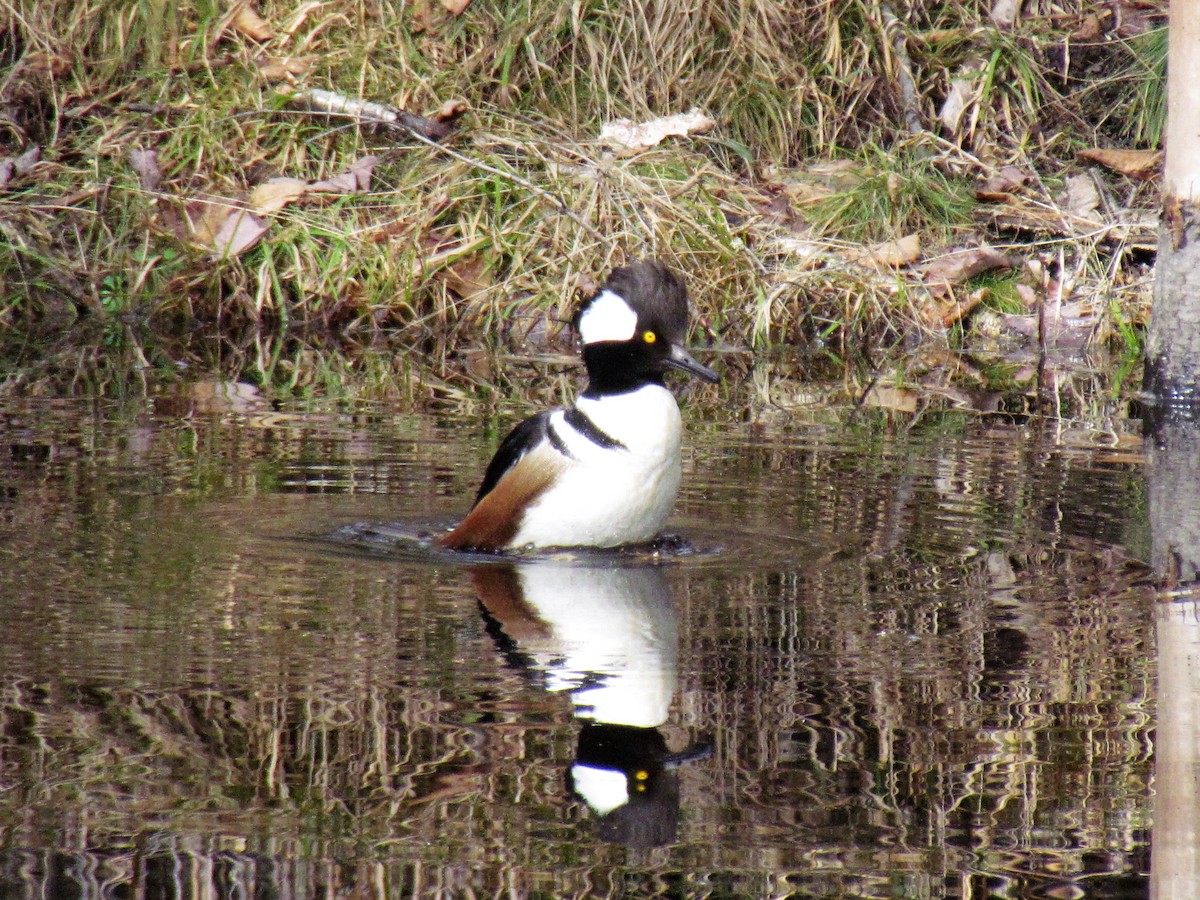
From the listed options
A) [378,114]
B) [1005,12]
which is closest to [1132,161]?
[1005,12]

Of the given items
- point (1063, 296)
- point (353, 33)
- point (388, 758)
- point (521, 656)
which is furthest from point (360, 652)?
point (353, 33)

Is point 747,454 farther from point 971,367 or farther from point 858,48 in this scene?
point 858,48

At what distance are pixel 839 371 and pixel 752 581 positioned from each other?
4.31 m

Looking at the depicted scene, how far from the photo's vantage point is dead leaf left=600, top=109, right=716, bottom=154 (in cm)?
973

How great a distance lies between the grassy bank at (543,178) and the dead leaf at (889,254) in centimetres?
2

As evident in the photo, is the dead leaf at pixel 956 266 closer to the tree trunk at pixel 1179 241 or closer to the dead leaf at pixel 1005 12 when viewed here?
the tree trunk at pixel 1179 241

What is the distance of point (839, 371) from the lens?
8445 mm

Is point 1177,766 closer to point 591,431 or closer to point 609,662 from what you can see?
point 609,662

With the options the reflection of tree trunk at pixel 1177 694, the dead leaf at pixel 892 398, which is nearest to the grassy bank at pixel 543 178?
the dead leaf at pixel 892 398

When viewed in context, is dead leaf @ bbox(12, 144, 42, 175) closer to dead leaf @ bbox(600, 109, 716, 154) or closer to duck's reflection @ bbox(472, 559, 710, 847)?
dead leaf @ bbox(600, 109, 716, 154)

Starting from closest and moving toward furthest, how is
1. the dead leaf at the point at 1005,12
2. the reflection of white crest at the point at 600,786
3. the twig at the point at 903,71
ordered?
the reflection of white crest at the point at 600,786
the twig at the point at 903,71
the dead leaf at the point at 1005,12

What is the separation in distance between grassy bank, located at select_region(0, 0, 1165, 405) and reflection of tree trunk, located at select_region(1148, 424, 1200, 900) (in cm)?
370

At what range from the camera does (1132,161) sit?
10.1m

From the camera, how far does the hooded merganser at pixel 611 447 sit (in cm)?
449
